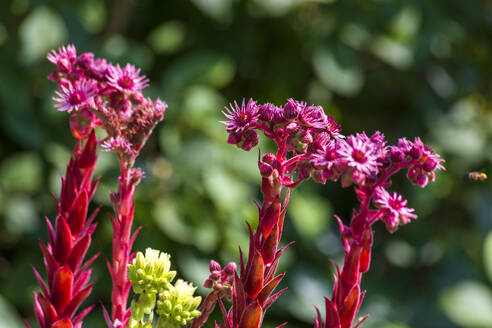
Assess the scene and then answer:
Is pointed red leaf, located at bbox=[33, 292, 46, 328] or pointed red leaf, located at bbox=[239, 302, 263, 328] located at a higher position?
pointed red leaf, located at bbox=[239, 302, 263, 328]

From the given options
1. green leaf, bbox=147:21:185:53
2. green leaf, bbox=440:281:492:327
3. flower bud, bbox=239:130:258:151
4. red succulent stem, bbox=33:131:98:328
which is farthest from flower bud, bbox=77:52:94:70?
green leaf, bbox=440:281:492:327

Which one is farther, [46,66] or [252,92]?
[252,92]

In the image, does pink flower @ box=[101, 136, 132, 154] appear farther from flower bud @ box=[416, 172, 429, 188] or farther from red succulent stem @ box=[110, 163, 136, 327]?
flower bud @ box=[416, 172, 429, 188]

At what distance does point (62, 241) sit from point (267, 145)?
213 centimetres

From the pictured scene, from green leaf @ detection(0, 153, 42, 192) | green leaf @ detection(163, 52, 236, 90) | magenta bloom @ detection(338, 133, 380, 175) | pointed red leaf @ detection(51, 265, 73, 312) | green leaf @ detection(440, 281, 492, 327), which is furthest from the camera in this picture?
green leaf @ detection(440, 281, 492, 327)

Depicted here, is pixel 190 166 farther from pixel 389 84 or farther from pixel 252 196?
pixel 389 84

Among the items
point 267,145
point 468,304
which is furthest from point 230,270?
point 468,304

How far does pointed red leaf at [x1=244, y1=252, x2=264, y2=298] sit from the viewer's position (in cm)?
54

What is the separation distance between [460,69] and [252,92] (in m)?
1.12

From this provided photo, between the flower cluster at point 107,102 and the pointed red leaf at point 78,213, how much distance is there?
6 centimetres

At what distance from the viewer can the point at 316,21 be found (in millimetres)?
3092

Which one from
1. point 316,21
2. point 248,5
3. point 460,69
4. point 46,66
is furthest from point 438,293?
point 46,66

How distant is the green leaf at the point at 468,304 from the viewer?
9.18 feet

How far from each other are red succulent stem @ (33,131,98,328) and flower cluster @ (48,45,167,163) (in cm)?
3
